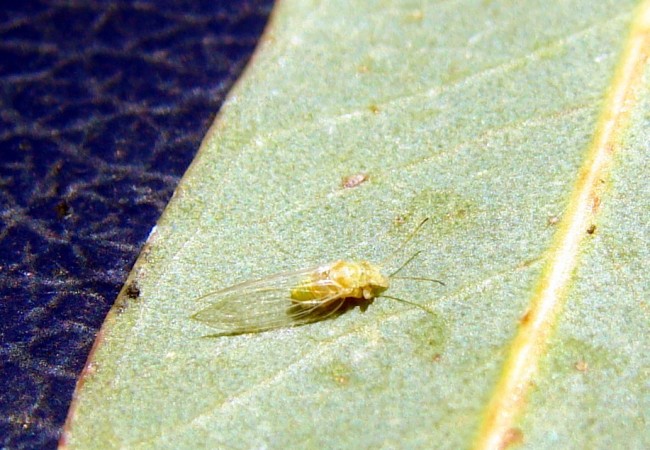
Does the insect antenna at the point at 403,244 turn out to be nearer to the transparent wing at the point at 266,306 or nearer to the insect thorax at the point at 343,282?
the insect thorax at the point at 343,282

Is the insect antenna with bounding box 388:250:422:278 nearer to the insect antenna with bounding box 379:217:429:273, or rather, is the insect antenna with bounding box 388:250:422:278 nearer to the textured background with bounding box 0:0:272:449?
the insect antenna with bounding box 379:217:429:273

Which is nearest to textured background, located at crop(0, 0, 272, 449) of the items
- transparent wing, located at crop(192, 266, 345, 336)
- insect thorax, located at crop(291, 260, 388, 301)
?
transparent wing, located at crop(192, 266, 345, 336)

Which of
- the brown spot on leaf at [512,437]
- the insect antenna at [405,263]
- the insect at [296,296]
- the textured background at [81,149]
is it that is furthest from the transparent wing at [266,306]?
the brown spot on leaf at [512,437]

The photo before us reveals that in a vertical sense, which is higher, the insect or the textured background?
the textured background

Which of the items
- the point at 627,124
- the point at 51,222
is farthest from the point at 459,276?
the point at 51,222

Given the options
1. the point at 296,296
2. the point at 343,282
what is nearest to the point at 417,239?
the point at 343,282

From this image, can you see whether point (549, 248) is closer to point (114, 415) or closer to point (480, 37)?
point (480, 37)

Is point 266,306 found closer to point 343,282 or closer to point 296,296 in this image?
point 296,296
